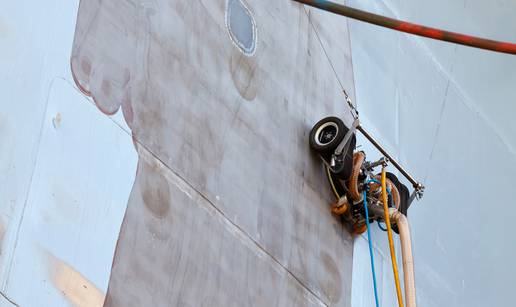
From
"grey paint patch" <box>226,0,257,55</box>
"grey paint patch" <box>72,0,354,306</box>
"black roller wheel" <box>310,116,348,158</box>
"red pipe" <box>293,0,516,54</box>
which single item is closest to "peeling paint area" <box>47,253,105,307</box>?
"grey paint patch" <box>72,0,354,306</box>

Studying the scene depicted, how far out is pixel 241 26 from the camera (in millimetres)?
6305

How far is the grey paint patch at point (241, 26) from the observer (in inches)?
244

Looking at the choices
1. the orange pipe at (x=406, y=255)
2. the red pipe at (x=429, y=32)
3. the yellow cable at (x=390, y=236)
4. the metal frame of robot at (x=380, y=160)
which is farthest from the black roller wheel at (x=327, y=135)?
the red pipe at (x=429, y=32)

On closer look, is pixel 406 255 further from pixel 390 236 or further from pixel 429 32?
pixel 429 32

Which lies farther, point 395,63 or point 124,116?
point 395,63

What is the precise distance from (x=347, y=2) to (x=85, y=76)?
10.1 ft

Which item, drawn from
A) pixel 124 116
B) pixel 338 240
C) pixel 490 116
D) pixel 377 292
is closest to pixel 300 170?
pixel 338 240

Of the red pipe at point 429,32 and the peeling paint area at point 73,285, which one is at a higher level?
the red pipe at point 429,32

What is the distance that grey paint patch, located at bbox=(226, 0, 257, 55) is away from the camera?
6.19 m

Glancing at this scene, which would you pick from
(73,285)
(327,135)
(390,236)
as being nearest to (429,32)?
(327,135)

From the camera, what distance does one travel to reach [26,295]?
4.15m

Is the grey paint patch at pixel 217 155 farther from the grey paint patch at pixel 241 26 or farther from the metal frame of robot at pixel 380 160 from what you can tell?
the metal frame of robot at pixel 380 160

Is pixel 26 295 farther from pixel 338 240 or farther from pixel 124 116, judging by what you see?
pixel 338 240

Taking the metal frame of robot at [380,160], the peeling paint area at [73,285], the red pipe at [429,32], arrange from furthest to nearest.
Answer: the metal frame of robot at [380,160] → the red pipe at [429,32] → the peeling paint area at [73,285]
